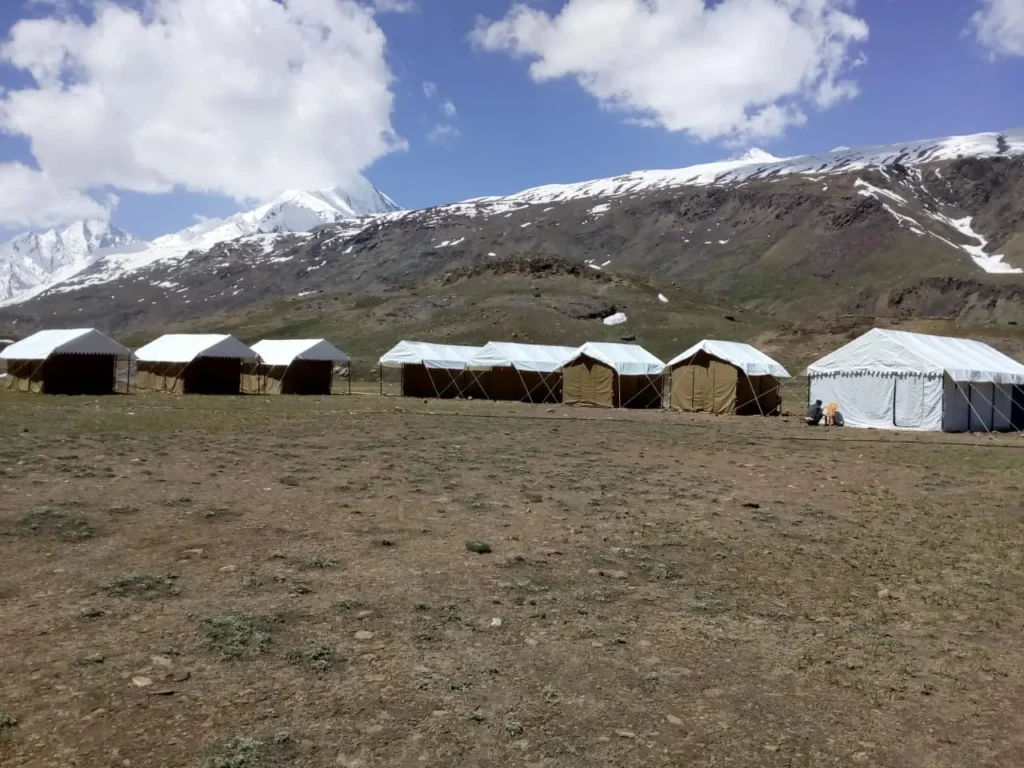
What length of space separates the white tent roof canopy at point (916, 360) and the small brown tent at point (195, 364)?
2713cm

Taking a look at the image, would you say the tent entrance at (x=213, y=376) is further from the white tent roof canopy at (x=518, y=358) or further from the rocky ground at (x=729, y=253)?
the rocky ground at (x=729, y=253)

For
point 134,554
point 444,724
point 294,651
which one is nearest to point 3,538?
point 134,554

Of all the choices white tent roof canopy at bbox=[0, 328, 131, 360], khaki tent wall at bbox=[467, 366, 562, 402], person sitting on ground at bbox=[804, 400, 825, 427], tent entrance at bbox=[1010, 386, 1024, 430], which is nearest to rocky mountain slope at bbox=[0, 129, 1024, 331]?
khaki tent wall at bbox=[467, 366, 562, 402]

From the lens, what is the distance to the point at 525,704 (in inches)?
195

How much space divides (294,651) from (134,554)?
3.05m

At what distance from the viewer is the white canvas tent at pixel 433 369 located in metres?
41.2

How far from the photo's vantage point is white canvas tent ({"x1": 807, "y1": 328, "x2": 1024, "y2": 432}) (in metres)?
26.2

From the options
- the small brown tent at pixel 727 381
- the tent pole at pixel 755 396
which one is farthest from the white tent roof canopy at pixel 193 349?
the tent pole at pixel 755 396

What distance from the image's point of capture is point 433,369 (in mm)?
41688

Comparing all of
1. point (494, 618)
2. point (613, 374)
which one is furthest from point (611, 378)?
point (494, 618)

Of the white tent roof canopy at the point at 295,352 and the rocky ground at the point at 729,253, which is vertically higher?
the rocky ground at the point at 729,253

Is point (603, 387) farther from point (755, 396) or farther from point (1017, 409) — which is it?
point (1017, 409)

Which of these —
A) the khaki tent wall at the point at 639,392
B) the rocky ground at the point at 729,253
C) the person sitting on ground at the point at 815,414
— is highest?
the rocky ground at the point at 729,253

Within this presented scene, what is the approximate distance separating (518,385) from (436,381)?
174 inches
